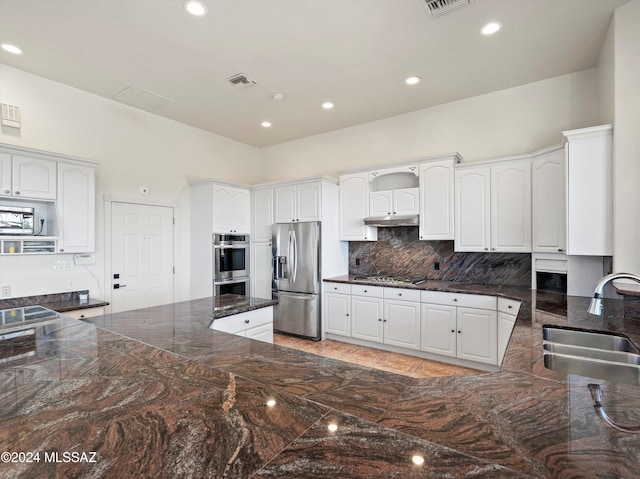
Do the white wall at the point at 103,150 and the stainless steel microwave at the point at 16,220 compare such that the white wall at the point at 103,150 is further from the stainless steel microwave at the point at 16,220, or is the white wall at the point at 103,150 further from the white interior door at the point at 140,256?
the stainless steel microwave at the point at 16,220

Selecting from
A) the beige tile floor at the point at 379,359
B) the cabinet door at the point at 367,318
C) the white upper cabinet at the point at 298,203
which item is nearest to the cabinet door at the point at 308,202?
the white upper cabinet at the point at 298,203

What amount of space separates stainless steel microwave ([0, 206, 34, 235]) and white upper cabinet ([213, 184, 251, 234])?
2.06m

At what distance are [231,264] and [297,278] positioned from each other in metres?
1.11

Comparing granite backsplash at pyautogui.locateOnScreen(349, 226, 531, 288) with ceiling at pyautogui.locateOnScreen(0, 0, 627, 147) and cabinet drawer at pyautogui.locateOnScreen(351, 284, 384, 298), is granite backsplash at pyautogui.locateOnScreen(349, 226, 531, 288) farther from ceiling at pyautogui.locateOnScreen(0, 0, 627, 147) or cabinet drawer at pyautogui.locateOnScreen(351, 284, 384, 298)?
ceiling at pyautogui.locateOnScreen(0, 0, 627, 147)

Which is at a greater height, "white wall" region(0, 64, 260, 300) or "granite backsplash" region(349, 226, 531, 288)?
"white wall" region(0, 64, 260, 300)

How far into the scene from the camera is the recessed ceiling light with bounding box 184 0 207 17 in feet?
7.95

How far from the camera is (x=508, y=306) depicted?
3.23 metres

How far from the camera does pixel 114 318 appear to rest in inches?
88.2

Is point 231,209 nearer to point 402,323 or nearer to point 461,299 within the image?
point 402,323

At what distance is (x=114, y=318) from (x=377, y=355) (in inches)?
118

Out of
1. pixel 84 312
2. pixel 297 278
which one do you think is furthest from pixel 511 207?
pixel 84 312

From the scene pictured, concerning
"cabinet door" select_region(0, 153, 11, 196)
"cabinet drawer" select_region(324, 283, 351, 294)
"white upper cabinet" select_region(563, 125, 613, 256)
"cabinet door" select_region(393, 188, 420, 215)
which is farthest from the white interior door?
"white upper cabinet" select_region(563, 125, 613, 256)

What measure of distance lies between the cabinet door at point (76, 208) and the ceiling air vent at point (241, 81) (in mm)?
1898

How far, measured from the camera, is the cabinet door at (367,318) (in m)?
4.21
